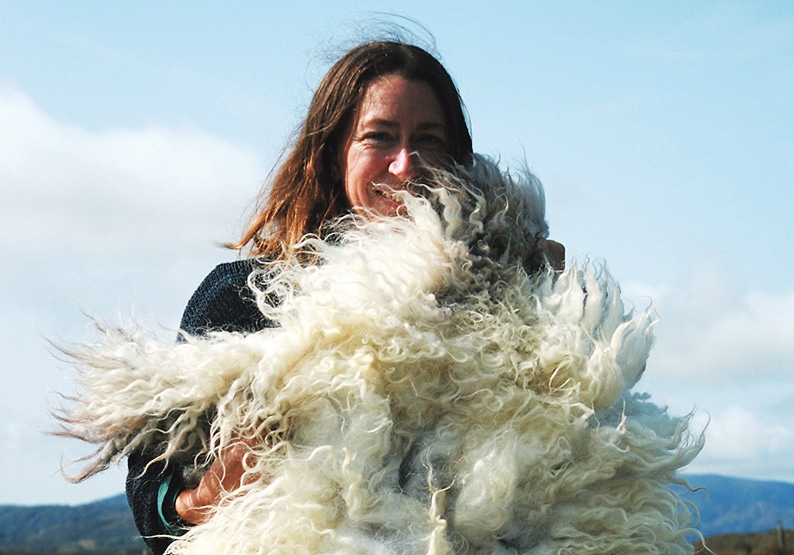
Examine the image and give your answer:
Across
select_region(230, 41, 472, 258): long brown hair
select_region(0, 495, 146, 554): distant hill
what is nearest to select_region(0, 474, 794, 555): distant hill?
select_region(0, 495, 146, 554): distant hill

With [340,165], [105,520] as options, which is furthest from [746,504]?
[340,165]

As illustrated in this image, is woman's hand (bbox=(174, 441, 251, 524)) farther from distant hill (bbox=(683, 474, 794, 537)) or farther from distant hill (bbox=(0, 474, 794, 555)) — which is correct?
distant hill (bbox=(683, 474, 794, 537))

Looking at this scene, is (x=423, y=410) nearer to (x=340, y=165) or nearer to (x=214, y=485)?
(x=214, y=485)

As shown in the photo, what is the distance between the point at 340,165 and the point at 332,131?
11cm

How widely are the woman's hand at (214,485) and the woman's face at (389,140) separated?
79 cm

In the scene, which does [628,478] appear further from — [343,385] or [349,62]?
[349,62]

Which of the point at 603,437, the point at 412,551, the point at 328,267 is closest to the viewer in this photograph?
the point at 412,551

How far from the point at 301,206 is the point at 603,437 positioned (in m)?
1.28

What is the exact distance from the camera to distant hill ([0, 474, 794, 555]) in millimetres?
85875

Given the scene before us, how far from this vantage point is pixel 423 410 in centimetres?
197

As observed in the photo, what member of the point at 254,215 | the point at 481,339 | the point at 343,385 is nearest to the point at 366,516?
the point at 343,385

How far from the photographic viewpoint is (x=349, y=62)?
2830 millimetres

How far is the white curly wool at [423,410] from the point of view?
1.88m

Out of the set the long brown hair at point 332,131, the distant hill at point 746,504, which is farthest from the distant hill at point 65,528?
the long brown hair at point 332,131
